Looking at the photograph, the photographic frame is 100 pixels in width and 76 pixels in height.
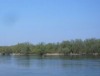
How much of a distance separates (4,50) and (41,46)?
42.4m

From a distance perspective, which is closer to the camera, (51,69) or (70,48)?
(51,69)

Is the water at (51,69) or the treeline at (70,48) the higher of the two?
the treeline at (70,48)

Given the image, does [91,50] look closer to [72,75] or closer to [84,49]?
[84,49]

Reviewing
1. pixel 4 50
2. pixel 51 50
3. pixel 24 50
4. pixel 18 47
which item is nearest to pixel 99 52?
pixel 51 50

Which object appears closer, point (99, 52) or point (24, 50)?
point (99, 52)

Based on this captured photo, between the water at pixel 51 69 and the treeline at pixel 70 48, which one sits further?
the treeline at pixel 70 48

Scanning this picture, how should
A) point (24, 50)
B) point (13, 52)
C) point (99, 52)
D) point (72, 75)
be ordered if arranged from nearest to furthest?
point (72, 75) < point (99, 52) < point (24, 50) < point (13, 52)

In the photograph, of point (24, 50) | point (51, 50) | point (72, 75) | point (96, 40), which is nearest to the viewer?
point (72, 75)

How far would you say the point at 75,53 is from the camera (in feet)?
434

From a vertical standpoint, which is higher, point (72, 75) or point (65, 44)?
point (65, 44)

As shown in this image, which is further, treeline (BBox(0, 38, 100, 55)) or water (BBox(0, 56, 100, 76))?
treeline (BBox(0, 38, 100, 55))

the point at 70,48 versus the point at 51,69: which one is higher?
the point at 70,48

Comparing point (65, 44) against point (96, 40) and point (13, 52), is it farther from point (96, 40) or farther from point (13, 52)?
point (13, 52)

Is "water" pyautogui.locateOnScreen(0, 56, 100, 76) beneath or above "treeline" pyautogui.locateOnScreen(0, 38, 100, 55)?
beneath
